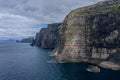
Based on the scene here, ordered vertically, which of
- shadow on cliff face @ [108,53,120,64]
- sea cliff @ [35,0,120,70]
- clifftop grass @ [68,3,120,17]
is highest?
clifftop grass @ [68,3,120,17]

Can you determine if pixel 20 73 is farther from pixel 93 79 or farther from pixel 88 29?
pixel 88 29

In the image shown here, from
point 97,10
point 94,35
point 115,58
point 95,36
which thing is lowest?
point 115,58

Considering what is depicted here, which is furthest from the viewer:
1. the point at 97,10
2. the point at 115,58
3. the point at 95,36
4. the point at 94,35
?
the point at 97,10

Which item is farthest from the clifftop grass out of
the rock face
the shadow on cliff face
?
the shadow on cliff face

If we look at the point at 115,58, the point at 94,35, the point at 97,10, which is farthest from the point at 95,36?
the point at 115,58

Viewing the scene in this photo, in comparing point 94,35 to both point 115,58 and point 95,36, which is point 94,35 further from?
point 115,58

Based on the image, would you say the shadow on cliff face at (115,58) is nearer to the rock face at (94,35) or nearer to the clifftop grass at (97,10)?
the rock face at (94,35)

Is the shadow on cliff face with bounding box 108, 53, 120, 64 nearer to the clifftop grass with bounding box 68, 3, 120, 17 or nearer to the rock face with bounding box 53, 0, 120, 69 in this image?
the rock face with bounding box 53, 0, 120, 69

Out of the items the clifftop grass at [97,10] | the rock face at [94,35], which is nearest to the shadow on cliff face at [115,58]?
the rock face at [94,35]

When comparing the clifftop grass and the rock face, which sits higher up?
the clifftop grass
